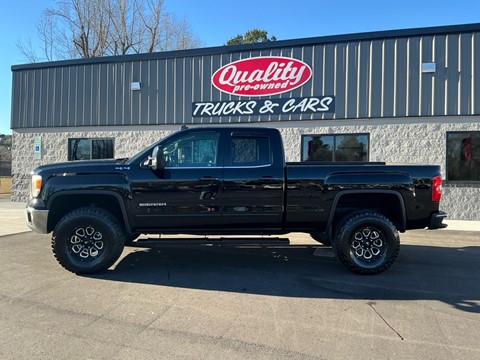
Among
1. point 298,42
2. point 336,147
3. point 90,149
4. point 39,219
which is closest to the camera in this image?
point 39,219

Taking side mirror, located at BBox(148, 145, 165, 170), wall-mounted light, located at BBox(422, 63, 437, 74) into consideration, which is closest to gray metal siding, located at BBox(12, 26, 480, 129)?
wall-mounted light, located at BBox(422, 63, 437, 74)

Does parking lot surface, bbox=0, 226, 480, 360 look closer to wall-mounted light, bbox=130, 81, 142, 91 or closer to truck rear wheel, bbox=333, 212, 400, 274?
truck rear wheel, bbox=333, 212, 400, 274

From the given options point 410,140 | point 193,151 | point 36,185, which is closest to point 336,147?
point 410,140

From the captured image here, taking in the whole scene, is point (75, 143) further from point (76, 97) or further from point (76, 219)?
point (76, 219)

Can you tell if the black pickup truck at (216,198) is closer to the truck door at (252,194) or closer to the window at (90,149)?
the truck door at (252,194)

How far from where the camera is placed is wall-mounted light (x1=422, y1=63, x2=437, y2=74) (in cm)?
1148

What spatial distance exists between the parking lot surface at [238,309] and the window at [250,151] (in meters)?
1.64

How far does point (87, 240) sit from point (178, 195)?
145 centimetres

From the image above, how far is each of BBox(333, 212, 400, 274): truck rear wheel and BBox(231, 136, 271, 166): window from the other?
Answer: 60.2 inches

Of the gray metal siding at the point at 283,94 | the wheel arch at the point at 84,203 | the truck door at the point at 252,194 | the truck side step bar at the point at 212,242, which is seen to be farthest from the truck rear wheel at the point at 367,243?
the gray metal siding at the point at 283,94

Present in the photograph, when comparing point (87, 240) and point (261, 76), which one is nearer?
point (87, 240)

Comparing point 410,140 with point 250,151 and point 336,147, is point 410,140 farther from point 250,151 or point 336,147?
point 250,151

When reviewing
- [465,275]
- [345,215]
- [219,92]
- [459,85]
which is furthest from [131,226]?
[459,85]

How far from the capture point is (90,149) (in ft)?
49.0
